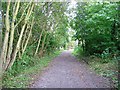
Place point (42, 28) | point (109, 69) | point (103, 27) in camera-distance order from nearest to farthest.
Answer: point (109, 69) < point (103, 27) < point (42, 28)

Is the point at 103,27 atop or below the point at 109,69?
atop

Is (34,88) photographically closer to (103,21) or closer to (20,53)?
(20,53)

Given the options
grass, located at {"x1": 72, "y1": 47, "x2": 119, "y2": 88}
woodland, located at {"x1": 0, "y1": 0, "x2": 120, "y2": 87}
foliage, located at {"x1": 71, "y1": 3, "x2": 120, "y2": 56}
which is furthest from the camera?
foliage, located at {"x1": 71, "y1": 3, "x2": 120, "y2": 56}

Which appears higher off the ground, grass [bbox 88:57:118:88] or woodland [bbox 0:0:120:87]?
woodland [bbox 0:0:120:87]

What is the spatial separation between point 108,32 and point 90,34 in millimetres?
2259

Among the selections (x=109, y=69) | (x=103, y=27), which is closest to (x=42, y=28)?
(x=103, y=27)

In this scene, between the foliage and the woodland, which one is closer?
the woodland

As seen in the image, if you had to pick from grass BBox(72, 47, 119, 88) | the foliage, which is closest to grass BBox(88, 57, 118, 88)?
grass BBox(72, 47, 119, 88)

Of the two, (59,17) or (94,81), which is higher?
(59,17)

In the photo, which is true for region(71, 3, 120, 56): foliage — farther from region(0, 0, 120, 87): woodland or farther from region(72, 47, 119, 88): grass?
region(72, 47, 119, 88): grass

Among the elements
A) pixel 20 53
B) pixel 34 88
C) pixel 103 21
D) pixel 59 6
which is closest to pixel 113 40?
pixel 103 21

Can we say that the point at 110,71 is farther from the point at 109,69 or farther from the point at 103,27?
the point at 103,27

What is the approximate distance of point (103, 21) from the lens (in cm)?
1532

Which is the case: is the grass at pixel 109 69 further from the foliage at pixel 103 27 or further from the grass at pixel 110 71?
the foliage at pixel 103 27
